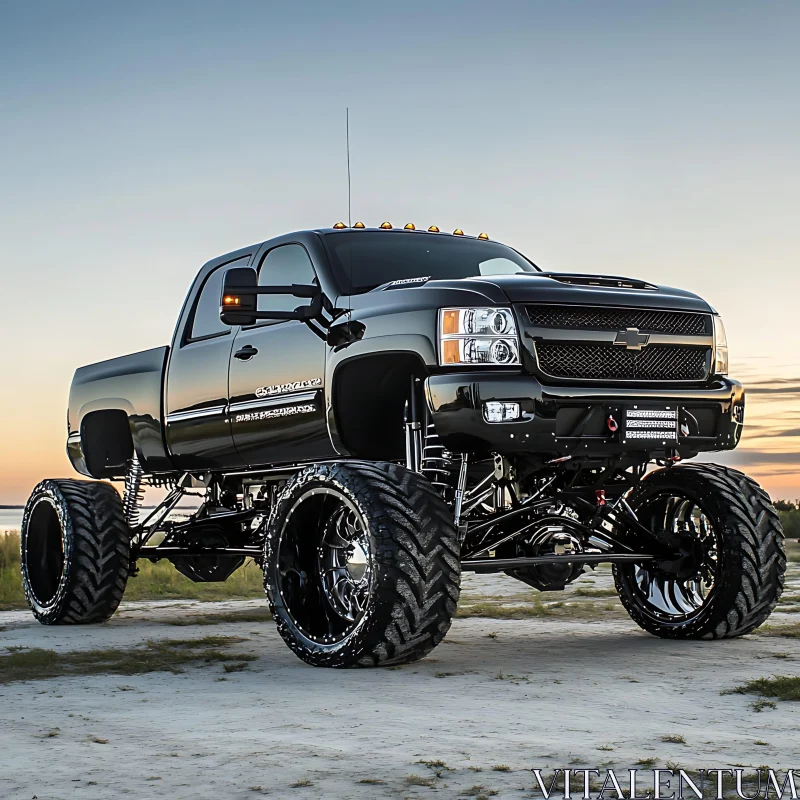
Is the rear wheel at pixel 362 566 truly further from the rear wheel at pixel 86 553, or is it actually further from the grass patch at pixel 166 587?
the grass patch at pixel 166 587

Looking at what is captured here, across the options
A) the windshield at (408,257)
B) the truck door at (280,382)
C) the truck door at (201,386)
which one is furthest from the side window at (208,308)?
the windshield at (408,257)

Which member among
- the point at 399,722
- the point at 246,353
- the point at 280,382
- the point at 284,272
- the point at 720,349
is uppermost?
the point at 284,272

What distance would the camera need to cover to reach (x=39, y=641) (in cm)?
954

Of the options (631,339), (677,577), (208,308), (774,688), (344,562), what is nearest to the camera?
(774,688)

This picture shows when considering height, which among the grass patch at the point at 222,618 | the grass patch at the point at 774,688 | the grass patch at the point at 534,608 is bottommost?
the grass patch at the point at 534,608

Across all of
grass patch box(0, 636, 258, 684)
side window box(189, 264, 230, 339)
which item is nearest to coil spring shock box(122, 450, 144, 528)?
side window box(189, 264, 230, 339)

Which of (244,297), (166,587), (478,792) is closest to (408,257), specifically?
(244,297)

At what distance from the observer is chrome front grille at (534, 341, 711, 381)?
7.87 meters

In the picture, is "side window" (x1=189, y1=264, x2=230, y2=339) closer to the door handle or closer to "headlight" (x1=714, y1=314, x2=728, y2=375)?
the door handle

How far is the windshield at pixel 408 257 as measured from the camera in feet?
29.8

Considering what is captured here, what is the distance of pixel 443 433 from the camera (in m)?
7.63

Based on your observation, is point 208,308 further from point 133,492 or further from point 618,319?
point 618,319

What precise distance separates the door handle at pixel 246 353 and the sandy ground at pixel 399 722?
6.64 feet

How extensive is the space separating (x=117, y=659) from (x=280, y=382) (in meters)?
2.10
